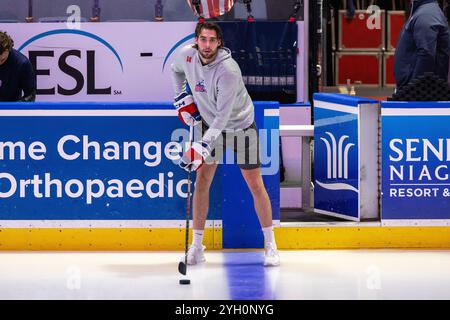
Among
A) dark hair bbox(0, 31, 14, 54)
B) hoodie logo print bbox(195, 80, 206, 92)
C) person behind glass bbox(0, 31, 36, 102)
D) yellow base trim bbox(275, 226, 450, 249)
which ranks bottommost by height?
yellow base trim bbox(275, 226, 450, 249)

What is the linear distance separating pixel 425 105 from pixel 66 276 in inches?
123

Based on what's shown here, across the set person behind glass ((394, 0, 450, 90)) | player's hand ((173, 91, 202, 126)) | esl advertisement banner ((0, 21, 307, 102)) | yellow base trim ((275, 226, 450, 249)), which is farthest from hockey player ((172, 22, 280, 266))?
esl advertisement banner ((0, 21, 307, 102))

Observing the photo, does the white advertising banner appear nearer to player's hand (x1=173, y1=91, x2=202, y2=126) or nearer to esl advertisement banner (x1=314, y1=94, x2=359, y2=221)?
esl advertisement banner (x1=314, y1=94, x2=359, y2=221)

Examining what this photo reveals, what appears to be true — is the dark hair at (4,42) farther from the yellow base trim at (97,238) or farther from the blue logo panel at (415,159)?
the blue logo panel at (415,159)

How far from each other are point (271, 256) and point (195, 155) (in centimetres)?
102

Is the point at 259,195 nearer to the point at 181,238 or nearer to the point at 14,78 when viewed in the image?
the point at 181,238

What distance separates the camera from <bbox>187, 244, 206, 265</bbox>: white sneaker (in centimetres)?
913

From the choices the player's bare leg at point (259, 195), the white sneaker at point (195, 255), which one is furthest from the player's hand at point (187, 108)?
the white sneaker at point (195, 255)

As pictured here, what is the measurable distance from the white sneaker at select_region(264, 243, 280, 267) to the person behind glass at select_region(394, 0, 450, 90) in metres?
1.96
